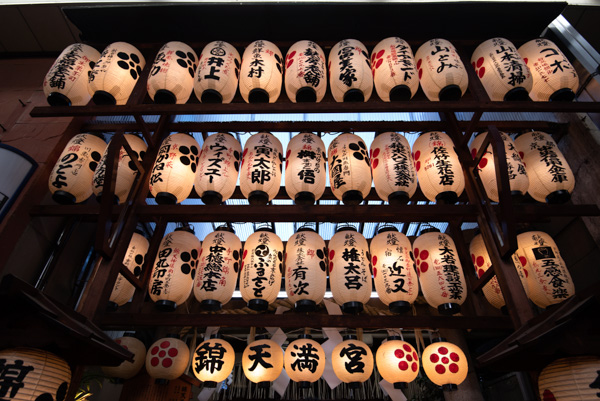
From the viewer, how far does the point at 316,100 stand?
4867 millimetres

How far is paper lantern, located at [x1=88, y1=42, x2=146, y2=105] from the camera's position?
15.7 ft

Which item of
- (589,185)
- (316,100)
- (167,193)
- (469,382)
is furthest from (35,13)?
(469,382)

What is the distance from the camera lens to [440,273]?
14.7 feet

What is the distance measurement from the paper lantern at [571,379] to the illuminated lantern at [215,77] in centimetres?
481

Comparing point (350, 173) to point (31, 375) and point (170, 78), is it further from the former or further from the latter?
point (31, 375)

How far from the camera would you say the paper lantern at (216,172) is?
181 inches

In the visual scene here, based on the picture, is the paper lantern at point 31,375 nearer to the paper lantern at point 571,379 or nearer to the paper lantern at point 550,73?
the paper lantern at point 571,379

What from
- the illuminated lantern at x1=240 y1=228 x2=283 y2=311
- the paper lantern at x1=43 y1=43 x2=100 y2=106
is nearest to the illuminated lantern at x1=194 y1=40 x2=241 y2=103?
the paper lantern at x1=43 y1=43 x2=100 y2=106


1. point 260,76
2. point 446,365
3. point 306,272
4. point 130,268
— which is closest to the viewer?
point 306,272

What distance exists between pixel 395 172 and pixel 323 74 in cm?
176

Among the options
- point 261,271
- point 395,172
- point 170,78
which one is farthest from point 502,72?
point 170,78

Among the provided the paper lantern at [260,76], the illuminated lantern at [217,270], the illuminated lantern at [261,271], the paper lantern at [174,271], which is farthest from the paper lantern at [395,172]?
the paper lantern at [174,271]

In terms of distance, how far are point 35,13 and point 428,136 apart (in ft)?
26.0

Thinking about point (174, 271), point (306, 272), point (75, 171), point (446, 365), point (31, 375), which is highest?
point (75, 171)
